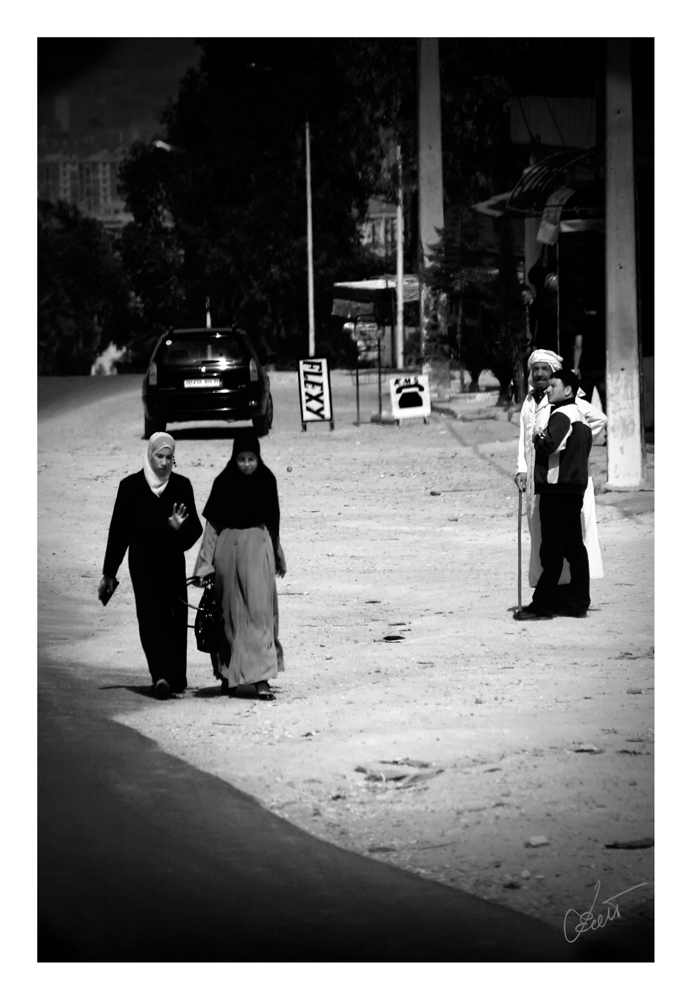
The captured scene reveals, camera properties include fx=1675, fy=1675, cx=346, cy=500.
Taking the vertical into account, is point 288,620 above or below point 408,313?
below

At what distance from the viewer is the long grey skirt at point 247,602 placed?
8.17 meters

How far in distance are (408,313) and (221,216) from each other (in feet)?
29.6

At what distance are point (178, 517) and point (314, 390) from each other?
12.1 meters

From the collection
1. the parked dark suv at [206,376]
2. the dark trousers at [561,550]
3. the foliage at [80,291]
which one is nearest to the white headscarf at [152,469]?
the dark trousers at [561,550]

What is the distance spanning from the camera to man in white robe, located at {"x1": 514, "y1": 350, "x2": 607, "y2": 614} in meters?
9.49

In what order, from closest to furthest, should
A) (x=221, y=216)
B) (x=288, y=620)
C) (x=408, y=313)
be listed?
(x=288, y=620) → (x=221, y=216) → (x=408, y=313)

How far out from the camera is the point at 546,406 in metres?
9.66

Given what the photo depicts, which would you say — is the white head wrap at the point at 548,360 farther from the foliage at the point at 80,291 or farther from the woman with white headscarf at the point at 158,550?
the foliage at the point at 80,291

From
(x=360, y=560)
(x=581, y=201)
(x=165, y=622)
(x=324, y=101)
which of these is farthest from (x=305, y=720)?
(x=324, y=101)

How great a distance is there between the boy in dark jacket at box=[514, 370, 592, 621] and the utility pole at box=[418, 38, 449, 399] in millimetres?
14226

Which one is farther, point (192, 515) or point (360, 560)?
point (360, 560)

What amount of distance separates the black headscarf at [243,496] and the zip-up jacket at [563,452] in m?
2.13
